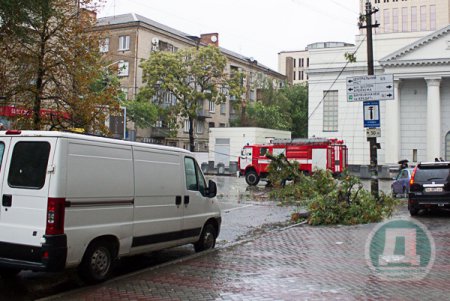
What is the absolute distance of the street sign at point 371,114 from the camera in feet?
53.2

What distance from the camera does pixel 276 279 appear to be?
24.0 feet

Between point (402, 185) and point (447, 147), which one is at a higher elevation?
point (447, 147)

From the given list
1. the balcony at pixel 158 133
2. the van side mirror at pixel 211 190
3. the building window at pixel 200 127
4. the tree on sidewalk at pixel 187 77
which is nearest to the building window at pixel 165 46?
the tree on sidewalk at pixel 187 77

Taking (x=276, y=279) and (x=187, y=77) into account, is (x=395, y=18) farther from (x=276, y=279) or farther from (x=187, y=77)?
(x=276, y=279)

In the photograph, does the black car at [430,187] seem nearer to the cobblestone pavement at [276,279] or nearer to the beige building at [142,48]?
the cobblestone pavement at [276,279]

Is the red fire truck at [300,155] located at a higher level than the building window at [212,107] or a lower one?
lower

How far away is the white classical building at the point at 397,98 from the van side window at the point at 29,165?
43.8m

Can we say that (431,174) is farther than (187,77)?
No

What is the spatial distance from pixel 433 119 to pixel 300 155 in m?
21.7

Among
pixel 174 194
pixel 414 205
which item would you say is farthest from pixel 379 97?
pixel 174 194

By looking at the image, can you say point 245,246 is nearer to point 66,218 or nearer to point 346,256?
point 346,256

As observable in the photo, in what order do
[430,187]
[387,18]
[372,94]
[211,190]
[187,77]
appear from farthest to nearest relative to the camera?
[387,18]
[187,77]
[372,94]
[430,187]
[211,190]

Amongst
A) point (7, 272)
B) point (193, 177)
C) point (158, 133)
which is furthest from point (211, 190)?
point (158, 133)

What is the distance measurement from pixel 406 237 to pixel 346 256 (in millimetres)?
2705
